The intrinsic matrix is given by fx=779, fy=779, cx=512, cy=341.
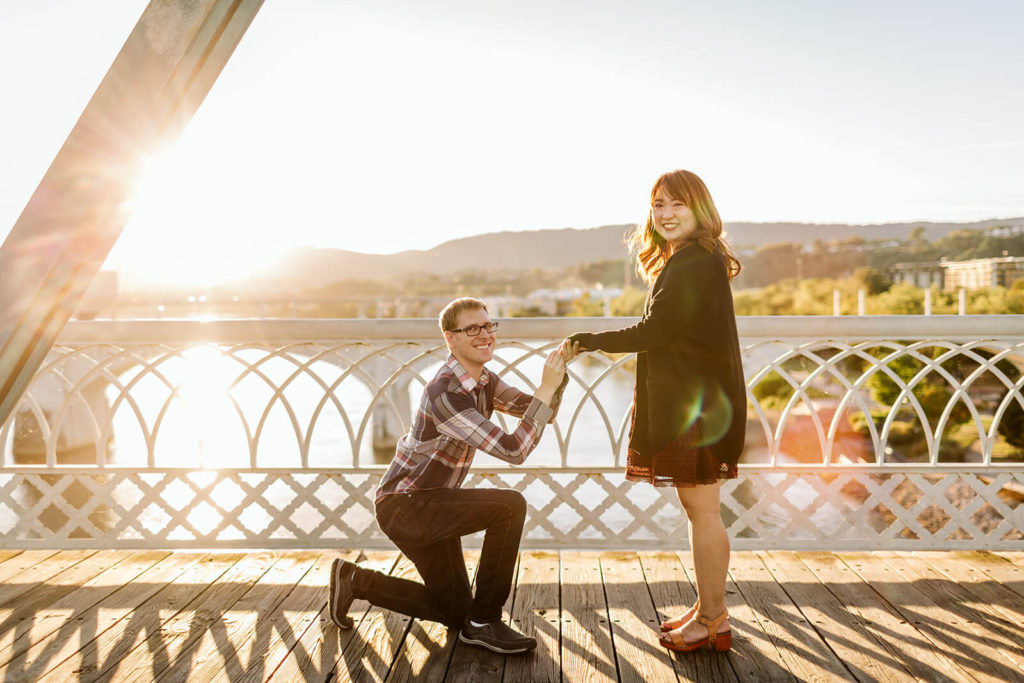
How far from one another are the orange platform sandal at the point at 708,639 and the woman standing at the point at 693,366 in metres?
0.07

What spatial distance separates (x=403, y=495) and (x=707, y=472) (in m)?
0.87

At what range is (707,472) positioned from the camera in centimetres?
215

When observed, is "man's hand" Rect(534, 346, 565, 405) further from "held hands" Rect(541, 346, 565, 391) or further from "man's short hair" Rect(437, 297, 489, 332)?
"man's short hair" Rect(437, 297, 489, 332)

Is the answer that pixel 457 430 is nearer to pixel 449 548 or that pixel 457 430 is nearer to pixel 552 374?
pixel 552 374

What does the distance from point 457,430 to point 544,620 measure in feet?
2.63

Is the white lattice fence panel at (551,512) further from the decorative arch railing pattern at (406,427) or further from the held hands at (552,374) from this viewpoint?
the held hands at (552,374)

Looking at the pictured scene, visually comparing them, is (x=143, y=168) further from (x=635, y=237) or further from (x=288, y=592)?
(x=288, y=592)

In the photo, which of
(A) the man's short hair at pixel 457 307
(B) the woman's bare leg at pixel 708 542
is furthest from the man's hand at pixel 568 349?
(B) the woman's bare leg at pixel 708 542

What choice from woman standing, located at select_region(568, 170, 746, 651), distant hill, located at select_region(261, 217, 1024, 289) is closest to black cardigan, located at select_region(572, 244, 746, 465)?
woman standing, located at select_region(568, 170, 746, 651)

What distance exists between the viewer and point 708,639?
225cm

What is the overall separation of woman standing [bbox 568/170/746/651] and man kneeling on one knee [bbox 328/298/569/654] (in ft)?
0.90

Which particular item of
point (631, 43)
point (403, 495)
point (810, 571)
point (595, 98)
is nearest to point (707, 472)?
point (403, 495)

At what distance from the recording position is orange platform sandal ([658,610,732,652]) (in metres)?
2.25

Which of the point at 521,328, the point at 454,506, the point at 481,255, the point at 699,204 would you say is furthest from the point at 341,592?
the point at 481,255
